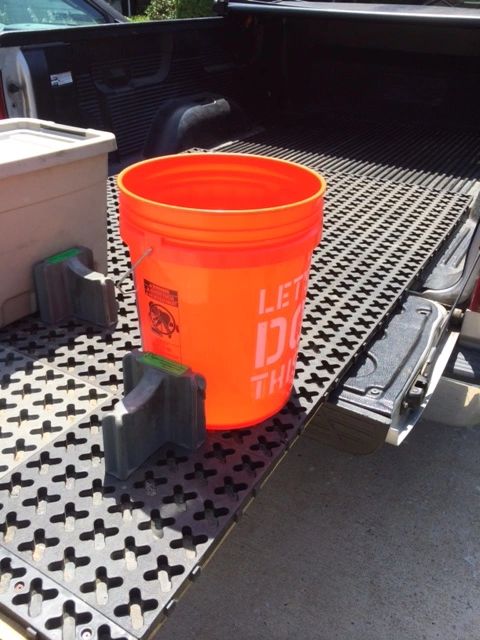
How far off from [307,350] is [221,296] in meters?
0.56

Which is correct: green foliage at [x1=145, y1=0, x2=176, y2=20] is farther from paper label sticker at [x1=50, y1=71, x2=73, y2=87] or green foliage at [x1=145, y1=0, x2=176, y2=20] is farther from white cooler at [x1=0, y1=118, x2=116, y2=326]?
white cooler at [x1=0, y1=118, x2=116, y2=326]

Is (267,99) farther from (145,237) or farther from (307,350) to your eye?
(145,237)

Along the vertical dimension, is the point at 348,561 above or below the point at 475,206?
below

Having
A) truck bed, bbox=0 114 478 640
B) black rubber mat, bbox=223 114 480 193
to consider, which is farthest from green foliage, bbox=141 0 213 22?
truck bed, bbox=0 114 478 640

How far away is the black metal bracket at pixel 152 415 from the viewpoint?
1.18m

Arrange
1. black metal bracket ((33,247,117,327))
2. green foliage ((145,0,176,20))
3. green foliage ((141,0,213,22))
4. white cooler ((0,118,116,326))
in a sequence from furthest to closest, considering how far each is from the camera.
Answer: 1. green foliage ((145,0,176,20))
2. green foliage ((141,0,213,22))
3. black metal bracket ((33,247,117,327))
4. white cooler ((0,118,116,326))

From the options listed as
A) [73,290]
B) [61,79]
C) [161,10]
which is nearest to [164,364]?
[73,290]

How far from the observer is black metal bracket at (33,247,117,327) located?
5.41ft

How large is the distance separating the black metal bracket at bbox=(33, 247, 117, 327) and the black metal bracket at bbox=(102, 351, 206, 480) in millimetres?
412

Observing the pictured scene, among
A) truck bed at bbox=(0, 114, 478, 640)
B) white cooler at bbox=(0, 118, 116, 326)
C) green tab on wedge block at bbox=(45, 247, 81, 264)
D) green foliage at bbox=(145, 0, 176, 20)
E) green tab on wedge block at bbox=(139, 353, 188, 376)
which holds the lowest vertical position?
green foliage at bbox=(145, 0, 176, 20)

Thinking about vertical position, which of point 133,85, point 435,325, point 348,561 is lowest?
point 348,561

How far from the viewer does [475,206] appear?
2.66 meters

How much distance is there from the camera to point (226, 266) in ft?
3.69

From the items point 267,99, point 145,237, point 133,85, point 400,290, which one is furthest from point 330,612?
point 267,99
